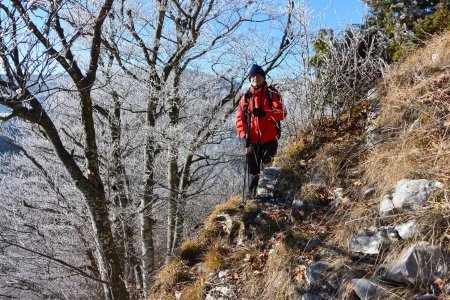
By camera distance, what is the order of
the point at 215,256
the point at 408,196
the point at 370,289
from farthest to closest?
1. the point at 215,256
2. the point at 408,196
3. the point at 370,289

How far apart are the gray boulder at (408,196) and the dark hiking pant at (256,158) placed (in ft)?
6.55

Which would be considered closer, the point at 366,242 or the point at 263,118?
the point at 366,242

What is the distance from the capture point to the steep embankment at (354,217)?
254 centimetres

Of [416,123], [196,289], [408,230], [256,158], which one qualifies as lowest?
[196,289]

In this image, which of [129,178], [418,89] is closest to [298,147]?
[418,89]

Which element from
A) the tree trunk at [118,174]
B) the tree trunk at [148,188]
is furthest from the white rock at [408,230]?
the tree trunk at [118,174]

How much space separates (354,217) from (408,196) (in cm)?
50

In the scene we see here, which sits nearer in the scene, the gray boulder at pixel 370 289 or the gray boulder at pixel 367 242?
the gray boulder at pixel 370 289

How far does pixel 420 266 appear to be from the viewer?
7.73 ft

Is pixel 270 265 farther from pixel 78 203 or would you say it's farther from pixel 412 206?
pixel 78 203

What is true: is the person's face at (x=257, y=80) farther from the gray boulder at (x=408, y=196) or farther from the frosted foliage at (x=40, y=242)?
the frosted foliage at (x=40, y=242)

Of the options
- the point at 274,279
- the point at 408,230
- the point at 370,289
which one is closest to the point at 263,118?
the point at 274,279

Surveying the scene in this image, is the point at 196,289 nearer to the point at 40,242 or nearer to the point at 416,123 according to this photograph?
the point at 416,123

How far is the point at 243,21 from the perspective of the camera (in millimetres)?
9141
